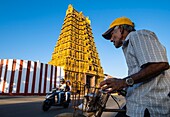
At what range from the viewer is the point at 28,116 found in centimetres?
562

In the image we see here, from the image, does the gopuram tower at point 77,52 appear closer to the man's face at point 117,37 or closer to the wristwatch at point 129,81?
the man's face at point 117,37

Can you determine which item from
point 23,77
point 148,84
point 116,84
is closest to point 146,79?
point 148,84

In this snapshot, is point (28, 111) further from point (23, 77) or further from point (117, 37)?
point (23, 77)

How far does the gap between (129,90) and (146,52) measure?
31cm

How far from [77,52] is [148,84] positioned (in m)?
37.7

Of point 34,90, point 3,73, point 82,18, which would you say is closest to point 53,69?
point 34,90

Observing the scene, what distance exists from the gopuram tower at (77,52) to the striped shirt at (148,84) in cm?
3226

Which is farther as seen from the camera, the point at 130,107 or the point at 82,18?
the point at 82,18

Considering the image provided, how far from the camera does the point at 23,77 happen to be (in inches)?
852

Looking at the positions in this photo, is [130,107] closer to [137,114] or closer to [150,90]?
[137,114]

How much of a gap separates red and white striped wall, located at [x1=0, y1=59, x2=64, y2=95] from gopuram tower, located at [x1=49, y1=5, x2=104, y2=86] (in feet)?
32.8

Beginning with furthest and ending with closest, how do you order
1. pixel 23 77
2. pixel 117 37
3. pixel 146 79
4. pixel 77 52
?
pixel 77 52 < pixel 23 77 < pixel 117 37 < pixel 146 79

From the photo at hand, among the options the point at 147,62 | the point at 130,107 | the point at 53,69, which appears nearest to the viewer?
the point at 147,62

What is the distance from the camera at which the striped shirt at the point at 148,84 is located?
1.02m
